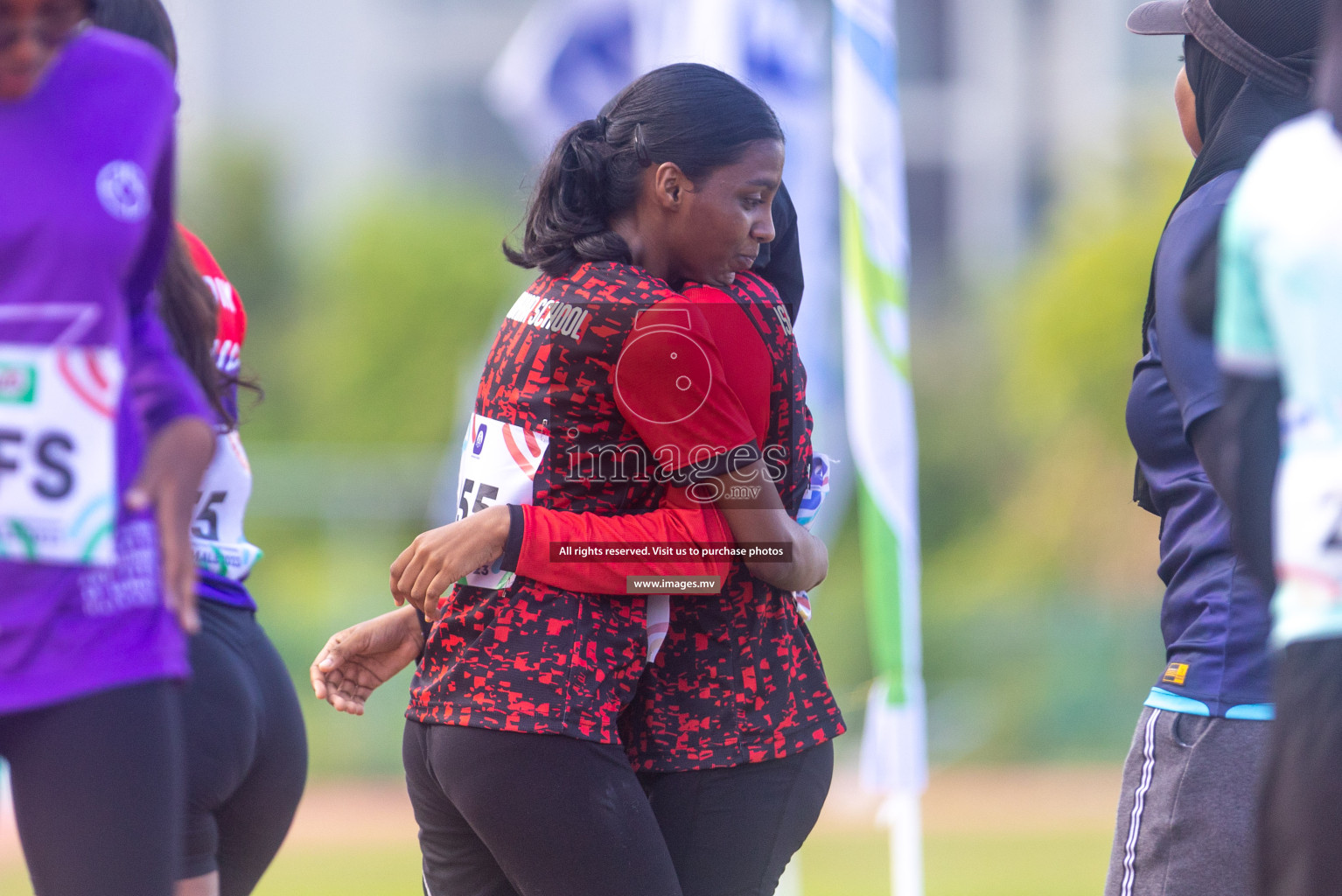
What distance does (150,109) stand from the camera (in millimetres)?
2031

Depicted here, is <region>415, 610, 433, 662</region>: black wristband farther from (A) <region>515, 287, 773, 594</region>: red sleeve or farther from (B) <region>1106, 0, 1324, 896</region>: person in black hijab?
(B) <region>1106, 0, 1324, 896</region>: person in black hijab

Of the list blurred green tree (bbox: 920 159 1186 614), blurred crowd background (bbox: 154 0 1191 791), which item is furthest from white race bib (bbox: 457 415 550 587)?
blurred green tree (bbox: 920 159 1186 614)

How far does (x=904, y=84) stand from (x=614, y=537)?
33854 mm

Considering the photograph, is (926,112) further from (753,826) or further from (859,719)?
(753,826)

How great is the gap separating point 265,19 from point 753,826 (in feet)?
113

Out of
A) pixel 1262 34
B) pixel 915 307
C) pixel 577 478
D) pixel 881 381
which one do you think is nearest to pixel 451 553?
pixel 577 478

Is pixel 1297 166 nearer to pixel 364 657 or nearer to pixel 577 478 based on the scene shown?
pixel 577 478

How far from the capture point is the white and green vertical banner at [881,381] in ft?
13.9

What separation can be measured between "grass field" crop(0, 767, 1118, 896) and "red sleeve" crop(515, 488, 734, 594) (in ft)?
24.7

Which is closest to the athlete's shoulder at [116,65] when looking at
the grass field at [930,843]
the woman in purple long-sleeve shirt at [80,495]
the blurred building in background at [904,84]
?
the woman in purple long-sleeve shirt at [80,495]

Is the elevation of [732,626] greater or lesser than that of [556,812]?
greater

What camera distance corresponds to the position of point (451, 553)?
2445 mm

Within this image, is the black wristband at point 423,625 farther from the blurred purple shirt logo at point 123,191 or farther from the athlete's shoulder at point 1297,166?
the athlete's shoulder at point 1297,166

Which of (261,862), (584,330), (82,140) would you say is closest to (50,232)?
(82,140)
